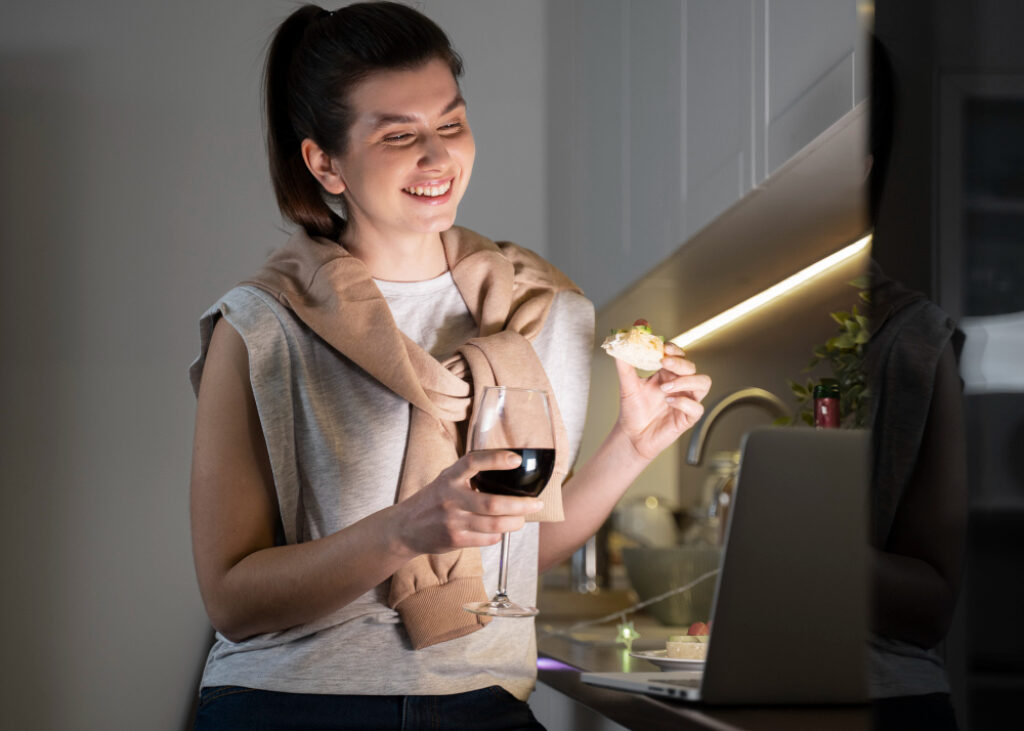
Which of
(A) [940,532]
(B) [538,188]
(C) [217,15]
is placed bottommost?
(A) [940,532]

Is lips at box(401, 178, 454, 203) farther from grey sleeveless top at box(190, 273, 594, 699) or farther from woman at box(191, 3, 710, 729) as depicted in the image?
grey sleeveless top at box(190, 273, 594, 699)

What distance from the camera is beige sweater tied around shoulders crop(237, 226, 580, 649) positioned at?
1.07 meters

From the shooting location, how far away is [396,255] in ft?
4.13

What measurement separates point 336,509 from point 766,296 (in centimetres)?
111

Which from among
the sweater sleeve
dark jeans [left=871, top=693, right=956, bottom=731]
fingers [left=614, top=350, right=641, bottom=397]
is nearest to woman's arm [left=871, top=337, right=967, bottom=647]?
dark jeans [left=871, top=693, right=956, bottom=731]

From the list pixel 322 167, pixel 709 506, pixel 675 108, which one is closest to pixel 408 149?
pixel 322 167

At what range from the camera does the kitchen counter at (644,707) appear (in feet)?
2.47

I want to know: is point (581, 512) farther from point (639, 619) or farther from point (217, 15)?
point (217, 15)

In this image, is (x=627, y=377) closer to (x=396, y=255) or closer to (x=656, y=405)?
(x=656, y=405)

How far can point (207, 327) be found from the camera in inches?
45.4

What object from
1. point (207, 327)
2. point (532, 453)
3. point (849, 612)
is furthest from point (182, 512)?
point (849, 612)

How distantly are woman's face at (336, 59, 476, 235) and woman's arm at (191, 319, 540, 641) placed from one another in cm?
25

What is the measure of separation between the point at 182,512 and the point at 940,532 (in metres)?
2.79

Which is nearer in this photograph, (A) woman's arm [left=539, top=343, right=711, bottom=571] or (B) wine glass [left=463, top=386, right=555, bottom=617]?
(B) wine glass [left=463, top=386, right=555, bottom=617]
